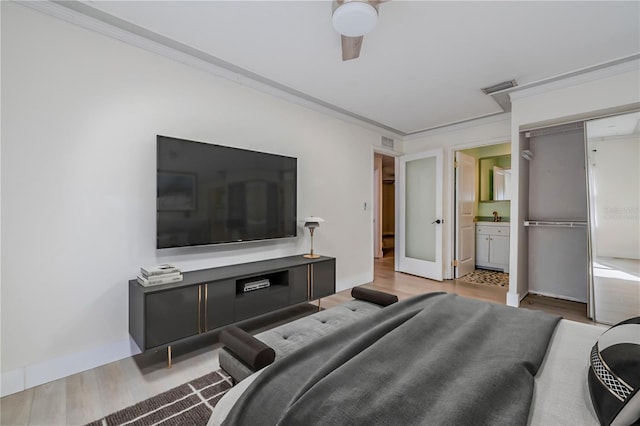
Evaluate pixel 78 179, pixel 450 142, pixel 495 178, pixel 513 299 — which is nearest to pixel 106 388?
pixel 78 179

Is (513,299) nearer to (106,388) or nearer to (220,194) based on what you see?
(220,194)

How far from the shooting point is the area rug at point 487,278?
446 centimetres

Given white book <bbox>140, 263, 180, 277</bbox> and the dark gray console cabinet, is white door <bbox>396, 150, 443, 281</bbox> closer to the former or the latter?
the dark gray console cabinet

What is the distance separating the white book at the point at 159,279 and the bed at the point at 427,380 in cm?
139

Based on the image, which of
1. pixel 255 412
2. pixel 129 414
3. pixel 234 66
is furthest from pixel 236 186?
pixel 255 412

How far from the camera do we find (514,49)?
2410 millimetres

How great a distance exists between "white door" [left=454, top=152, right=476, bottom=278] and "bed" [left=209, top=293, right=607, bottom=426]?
3550 millimetres

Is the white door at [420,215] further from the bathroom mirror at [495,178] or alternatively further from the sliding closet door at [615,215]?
the sliding closet door at [615,215]

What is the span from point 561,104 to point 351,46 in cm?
252

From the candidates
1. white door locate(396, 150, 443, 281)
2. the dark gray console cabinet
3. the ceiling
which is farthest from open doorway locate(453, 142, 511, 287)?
the dark gray console cabinet

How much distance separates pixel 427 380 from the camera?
0.95m

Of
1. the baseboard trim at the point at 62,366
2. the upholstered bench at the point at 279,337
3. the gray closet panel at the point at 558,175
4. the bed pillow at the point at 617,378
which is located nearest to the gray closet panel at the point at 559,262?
the gray closet panel at the point at 558,175

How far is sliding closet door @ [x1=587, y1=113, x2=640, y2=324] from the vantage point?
278cm

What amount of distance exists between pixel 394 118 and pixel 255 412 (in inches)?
160
